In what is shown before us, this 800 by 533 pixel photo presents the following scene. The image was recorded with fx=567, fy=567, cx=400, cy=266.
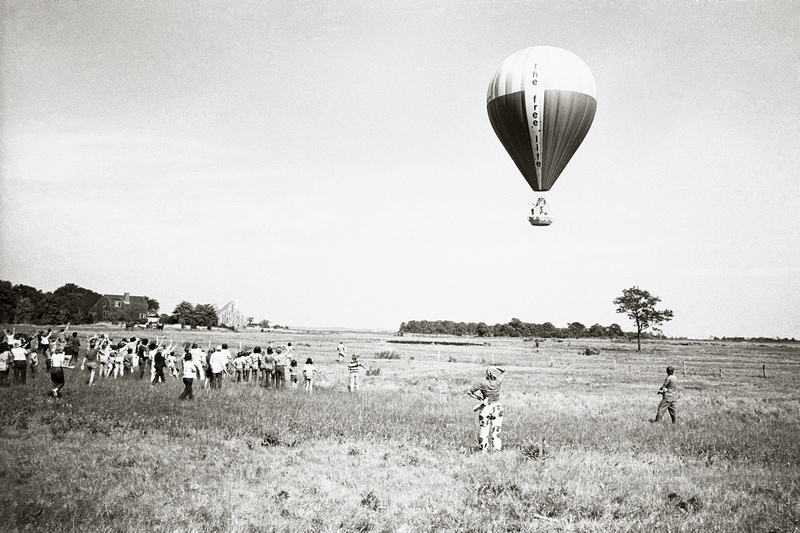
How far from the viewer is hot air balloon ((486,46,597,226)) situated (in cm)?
2083

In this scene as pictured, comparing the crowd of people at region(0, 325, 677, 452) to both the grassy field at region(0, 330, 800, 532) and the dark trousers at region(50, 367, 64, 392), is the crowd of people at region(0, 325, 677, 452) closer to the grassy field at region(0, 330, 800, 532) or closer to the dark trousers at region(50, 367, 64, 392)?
the dark trousers at region(50, 367, 64, 392)

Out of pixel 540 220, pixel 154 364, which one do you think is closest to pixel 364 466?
pixel 154 364

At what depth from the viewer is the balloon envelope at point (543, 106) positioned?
Result: 68.3ft

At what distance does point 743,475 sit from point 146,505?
11087 millimetres

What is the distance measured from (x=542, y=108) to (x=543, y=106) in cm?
8

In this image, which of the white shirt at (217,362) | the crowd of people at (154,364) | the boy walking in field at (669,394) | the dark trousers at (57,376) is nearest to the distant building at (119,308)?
the crowd of people at (154,364)

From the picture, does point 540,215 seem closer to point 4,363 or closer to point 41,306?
point 4,363

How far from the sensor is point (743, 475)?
11.4 m

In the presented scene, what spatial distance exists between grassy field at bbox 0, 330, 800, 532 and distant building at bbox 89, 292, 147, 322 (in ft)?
361

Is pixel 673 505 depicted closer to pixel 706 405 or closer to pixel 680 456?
pixel 680 456

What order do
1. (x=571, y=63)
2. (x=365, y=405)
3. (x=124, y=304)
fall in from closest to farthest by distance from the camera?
(x=365, y=405)
(x=571, y=63)
(x=124, y=304)

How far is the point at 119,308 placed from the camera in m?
122

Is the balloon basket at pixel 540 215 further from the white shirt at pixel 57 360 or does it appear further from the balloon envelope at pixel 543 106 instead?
the white shirt at pixel 57 360

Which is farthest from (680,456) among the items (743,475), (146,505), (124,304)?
(124,304)
